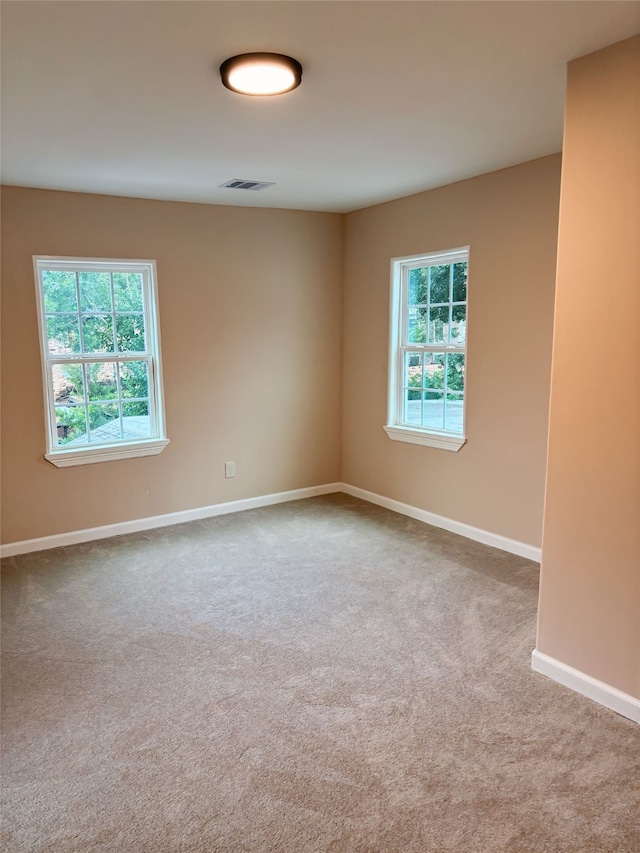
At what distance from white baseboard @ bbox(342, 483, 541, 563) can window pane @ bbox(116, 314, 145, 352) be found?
2.25 metres

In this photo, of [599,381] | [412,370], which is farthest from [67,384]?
[599,381]

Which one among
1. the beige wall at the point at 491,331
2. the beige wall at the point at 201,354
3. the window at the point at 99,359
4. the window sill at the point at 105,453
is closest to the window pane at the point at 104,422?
the window at the point at 99,359

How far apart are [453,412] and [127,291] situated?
8.45 feet

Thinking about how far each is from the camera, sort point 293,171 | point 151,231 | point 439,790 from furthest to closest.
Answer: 1. point 151,231
2. point 293,171
3. point 439,790

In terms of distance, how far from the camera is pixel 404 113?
8.75ft

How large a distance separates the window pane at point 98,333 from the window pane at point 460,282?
8.24 feet

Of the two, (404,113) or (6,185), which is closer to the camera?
(404,113)

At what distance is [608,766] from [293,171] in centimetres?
337

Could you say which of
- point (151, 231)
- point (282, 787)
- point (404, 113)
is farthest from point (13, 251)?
point (282, 787)

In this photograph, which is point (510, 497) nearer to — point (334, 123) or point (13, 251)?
point (334, 123)

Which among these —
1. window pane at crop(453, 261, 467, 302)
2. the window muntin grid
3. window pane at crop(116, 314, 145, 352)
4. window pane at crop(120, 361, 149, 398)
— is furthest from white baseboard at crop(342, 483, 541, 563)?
window pane at crop(116, 314, 145, 352)

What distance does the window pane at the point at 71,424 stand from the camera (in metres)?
4.25

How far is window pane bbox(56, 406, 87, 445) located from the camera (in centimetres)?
425

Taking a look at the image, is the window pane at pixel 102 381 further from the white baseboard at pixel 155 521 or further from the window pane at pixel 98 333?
the white baseboard at pixel 155 521
